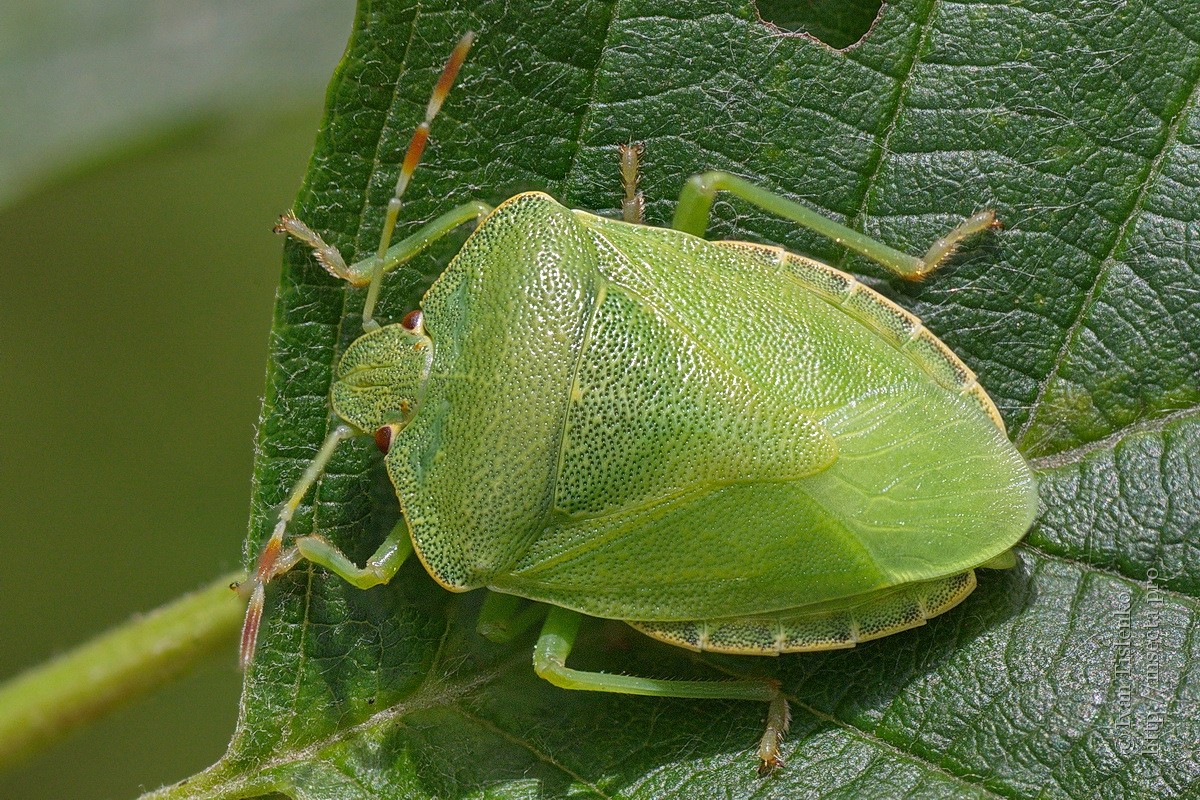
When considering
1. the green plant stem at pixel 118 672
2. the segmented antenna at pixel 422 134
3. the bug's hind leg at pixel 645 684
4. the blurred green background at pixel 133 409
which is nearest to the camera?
the segmented antenna at pixel 422 134

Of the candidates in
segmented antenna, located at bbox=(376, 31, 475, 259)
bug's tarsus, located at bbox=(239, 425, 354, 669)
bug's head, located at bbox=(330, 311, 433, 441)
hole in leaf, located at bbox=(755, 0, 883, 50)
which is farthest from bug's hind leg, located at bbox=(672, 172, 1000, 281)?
bug's tarsus, located at bbox=(239, 425, 354, 669)

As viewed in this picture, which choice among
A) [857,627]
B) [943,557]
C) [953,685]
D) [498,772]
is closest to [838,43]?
[943,557]

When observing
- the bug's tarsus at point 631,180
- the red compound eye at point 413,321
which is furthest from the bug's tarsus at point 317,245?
the bug's tarsus at point 631,180

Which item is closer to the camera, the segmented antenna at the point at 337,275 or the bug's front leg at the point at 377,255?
the segmented antenna at the point at 337,275

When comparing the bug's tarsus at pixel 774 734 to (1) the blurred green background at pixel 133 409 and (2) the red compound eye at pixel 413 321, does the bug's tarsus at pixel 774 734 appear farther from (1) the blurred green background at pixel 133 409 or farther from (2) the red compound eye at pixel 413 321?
(1) the blurred green background at pixel 133 409

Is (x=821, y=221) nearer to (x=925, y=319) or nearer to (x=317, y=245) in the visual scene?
(x=925, y=319)

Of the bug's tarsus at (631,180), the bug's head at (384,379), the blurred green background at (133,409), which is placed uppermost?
the bug's tarsus at (631,180)

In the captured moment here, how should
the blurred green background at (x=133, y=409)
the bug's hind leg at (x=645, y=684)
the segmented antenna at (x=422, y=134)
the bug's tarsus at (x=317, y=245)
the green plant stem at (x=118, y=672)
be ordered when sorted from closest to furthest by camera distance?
the segmented antenna at (x=422, y=134) → the bug's tarsus at (x=317, y=245) → the bug's hind leg at (x=645, y=684) → the green plant stem at (x=118, y=672) → the blurred green background at (x=133, y=409)
